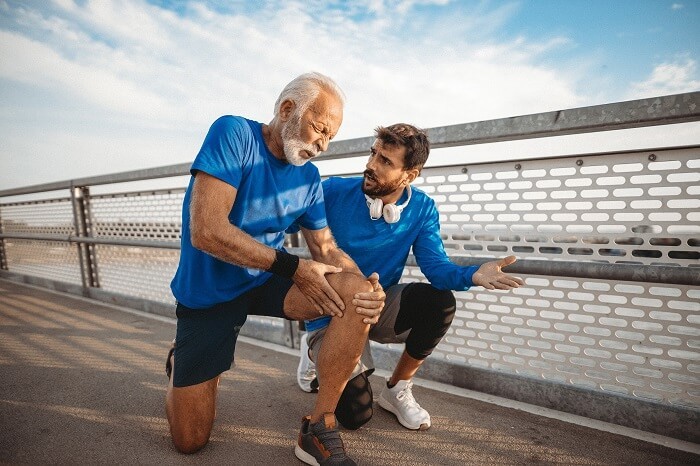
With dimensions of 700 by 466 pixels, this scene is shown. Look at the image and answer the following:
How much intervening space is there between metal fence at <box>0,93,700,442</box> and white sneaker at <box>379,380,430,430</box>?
463mm

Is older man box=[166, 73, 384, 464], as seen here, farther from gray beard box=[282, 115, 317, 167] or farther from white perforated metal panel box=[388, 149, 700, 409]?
white perforated metal panel box=[388, 149, 700, 409]

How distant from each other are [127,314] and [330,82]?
11.3 ft

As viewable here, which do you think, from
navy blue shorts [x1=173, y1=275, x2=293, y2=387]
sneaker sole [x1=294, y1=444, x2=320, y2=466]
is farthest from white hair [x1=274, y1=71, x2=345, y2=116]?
sneaker sole [x1=294, y1=444, x2=320, y2=466]

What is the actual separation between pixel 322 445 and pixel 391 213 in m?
1.15

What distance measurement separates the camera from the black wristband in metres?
1.53

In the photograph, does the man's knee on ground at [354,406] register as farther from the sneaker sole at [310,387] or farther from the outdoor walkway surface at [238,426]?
the sneaker sole at [310,387]

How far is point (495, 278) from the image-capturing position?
1667 mm

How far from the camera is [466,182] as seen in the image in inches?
83.4

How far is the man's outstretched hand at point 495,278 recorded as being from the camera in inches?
64.3

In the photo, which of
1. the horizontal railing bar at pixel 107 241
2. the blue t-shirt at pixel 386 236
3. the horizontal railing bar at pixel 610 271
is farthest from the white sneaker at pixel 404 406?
Answer: the horizontal railing bar at pixel 107 241

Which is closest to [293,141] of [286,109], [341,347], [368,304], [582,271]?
[286,109]

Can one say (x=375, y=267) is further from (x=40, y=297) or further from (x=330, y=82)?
(x=40, y=297)

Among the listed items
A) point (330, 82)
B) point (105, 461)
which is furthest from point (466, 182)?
point (105, 461)

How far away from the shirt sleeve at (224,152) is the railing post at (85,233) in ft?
11.6
